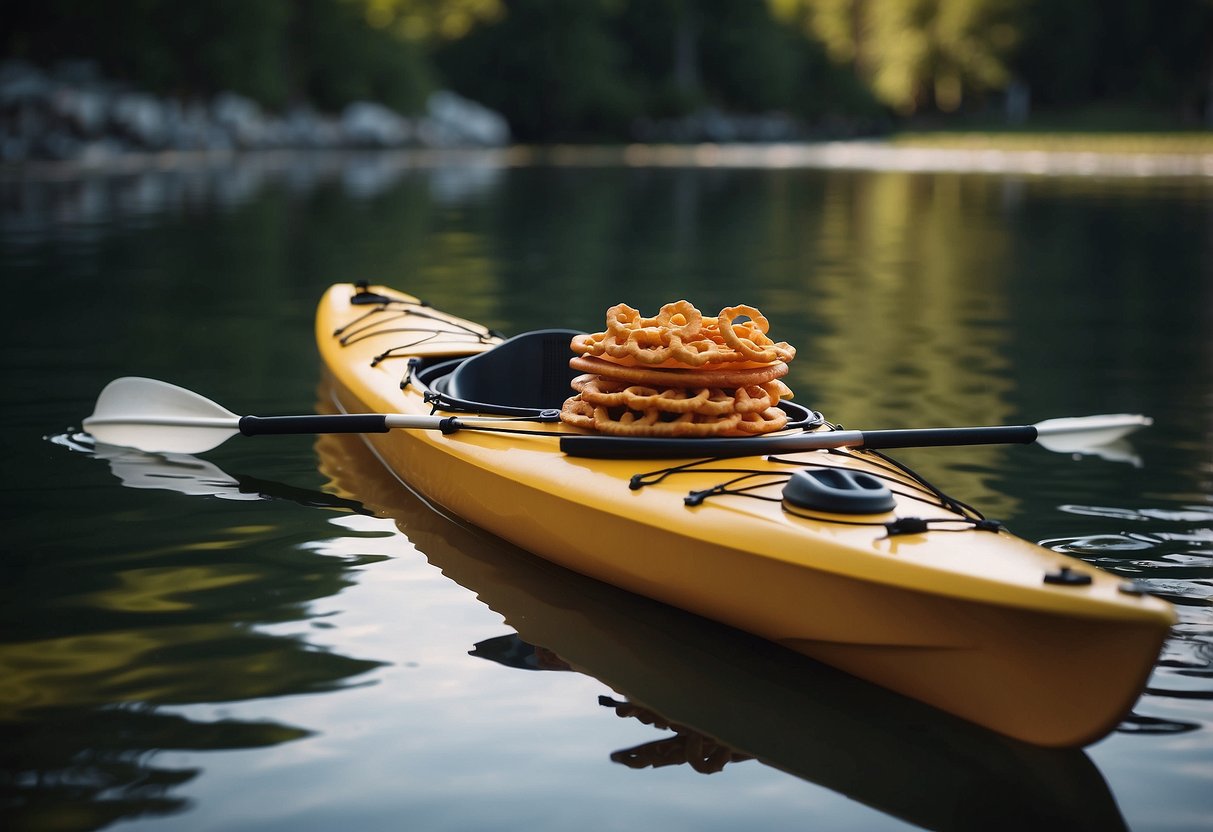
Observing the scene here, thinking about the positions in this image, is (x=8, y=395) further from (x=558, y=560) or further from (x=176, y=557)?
(x=558, y=560)

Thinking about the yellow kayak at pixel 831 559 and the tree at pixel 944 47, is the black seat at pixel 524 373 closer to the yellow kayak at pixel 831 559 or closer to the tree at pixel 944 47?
the yellow kayak at pixel 831 559

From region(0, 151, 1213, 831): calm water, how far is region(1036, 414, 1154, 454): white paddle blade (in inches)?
9.4

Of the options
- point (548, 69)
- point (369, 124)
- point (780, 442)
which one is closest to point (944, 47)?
point (548, 69)

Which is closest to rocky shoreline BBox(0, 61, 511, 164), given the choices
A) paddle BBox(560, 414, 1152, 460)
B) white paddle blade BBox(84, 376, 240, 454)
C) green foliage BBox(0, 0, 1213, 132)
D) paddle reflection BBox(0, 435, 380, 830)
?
green foliage BBox(0, 0, 1213, 132)

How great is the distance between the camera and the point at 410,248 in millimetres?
15734

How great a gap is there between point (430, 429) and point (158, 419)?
4.79 feet

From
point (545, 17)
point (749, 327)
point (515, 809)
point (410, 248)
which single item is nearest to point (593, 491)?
point (749, 327)

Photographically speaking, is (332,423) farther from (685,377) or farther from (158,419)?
(685,377)

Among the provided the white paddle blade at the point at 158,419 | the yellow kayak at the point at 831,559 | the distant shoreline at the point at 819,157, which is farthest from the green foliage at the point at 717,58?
the yellow kayak at the point at 831,559

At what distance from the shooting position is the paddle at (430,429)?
441 centimetres

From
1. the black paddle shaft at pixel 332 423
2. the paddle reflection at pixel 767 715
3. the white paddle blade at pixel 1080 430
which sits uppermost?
the black paddle shaft at pixel 332 423

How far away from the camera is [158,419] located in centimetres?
586

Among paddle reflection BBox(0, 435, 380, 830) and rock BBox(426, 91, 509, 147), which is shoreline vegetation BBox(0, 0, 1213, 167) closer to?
rock BBox(426, 91, 509, 147)

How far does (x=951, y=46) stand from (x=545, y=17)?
53.9ft
